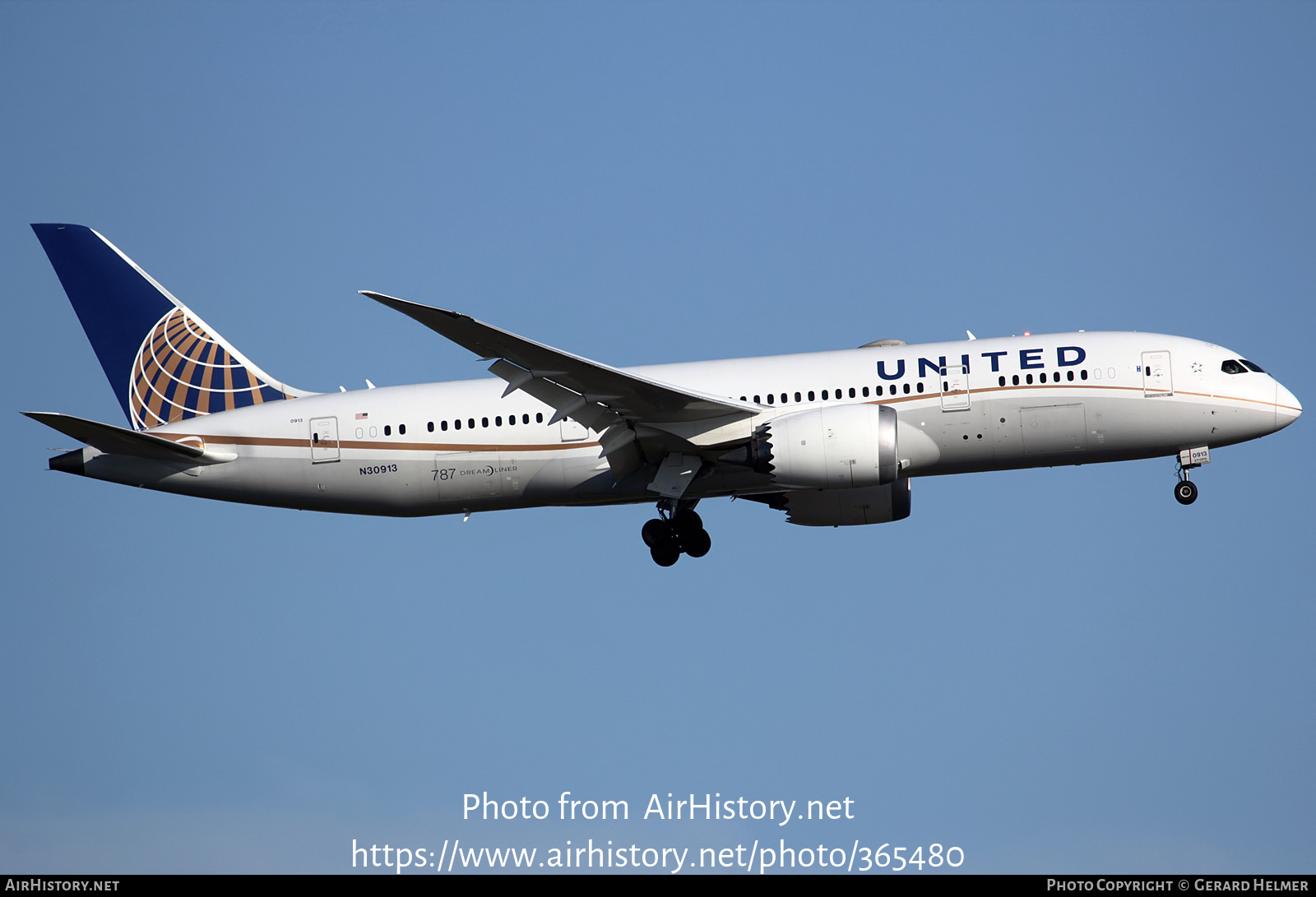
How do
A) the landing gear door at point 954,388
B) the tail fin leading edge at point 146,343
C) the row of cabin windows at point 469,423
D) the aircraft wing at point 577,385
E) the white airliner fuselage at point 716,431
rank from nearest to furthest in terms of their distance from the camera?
the aircraft wing at point 577,385 → the white airliner fuselage at point 716,431 → the landing gear door at point 954,388 → the row of cabin windows at point 469,423 → the tail fin leading edge at point 146,343

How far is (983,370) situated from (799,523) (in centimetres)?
619

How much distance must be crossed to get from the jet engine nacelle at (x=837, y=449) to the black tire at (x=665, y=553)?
13.3 ft

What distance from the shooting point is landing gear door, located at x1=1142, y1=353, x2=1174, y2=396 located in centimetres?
2955

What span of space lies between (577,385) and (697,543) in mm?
5579

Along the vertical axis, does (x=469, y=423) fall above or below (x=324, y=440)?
above

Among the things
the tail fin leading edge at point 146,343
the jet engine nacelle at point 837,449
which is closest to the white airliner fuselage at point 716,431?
the jet engine nacelle at point 837,449

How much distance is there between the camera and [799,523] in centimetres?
3334

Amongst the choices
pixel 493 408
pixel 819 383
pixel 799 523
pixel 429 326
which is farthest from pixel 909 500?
pixel 429 326

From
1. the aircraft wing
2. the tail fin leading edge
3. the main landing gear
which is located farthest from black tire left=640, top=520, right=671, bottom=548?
the tail fin leading edge

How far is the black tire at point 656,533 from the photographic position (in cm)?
3177

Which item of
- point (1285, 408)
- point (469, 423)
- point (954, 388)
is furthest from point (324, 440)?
point (1285, 408)

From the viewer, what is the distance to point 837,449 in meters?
28.1

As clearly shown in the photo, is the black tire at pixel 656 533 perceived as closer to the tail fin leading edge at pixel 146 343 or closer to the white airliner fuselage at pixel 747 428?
the white airliner fuselage at pixel 747 428

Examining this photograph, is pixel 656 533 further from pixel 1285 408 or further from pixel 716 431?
pixel 1285 408
